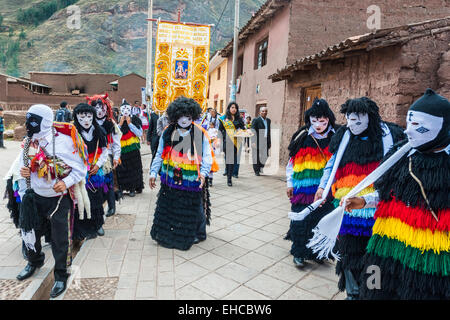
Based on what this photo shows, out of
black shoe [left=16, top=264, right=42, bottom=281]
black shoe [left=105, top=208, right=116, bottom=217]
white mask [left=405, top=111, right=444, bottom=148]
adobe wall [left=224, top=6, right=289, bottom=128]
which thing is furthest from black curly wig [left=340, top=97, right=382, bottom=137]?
adobe wall [left=224, top=6, right=289, bottom=128]

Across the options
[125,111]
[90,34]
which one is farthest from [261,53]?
[90,34]

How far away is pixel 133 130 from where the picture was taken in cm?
623

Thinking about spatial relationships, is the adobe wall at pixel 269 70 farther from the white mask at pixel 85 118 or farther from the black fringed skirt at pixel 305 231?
the white mask at pixel 85 118

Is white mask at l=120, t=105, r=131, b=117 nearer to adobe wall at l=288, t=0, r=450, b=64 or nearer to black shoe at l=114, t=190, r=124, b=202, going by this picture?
black shoe at l=114, t=190, r=124, b=202

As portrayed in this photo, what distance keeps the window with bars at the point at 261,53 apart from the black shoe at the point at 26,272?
→ 11854mm

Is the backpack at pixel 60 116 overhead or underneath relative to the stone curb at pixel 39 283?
overhead

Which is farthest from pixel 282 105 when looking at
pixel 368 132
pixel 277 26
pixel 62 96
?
pixel 62 96

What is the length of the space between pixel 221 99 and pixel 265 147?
46.5ft

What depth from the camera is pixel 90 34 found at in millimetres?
81500

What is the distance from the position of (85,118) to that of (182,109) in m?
1.23

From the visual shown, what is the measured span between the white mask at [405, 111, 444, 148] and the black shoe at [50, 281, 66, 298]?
10.5ft

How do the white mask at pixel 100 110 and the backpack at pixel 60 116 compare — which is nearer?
the backpack at pixel 60 116

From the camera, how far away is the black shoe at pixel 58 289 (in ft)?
10.1

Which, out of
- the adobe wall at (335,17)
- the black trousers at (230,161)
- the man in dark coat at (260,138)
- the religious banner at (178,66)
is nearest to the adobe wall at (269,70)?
the adobe wall at (335,17)
